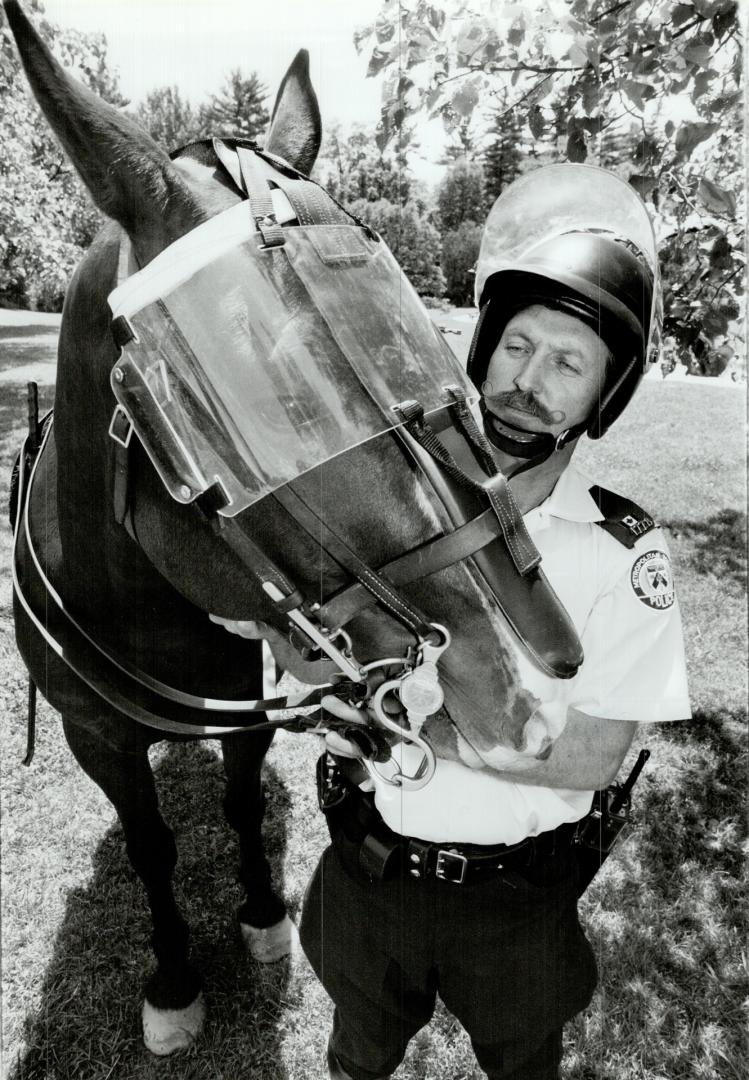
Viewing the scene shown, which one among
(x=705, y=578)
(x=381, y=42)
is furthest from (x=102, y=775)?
(x=705, y=578)

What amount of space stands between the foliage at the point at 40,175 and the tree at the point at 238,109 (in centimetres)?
1178

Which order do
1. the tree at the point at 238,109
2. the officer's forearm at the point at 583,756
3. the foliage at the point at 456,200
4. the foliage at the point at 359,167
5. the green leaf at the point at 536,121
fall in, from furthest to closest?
the tree at the point at 238,109
the foliage at the point at 456,200
the foliage at the point at 359,167
the green leaf at the point at 536,121
the officer's forearm at the point at 583,756

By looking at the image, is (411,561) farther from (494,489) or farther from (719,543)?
(719,543)

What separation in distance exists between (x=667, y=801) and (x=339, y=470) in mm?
3920

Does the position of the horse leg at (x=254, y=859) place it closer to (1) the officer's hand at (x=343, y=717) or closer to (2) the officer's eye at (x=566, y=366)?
(1) the officer's hand at (x=343, y=717)

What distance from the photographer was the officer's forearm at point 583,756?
1.82m

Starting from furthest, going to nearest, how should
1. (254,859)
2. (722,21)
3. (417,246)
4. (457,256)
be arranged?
(457,256), (417,246), (254,859), (722,21)

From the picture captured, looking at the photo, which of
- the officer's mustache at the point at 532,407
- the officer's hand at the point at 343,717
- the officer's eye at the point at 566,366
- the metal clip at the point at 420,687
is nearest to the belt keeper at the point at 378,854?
the officer's hand at the point at 343,717

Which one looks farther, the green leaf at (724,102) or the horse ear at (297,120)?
the green leaf at (724,102)

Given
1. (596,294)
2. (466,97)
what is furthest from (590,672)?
(466,97)

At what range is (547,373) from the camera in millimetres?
Answer: 1997

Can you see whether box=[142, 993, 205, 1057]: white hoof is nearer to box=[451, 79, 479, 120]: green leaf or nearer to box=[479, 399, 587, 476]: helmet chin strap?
box=[479, 399, 587, 476]: helmet chin strap

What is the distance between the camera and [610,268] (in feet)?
6.49

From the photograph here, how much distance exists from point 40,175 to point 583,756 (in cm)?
1092
